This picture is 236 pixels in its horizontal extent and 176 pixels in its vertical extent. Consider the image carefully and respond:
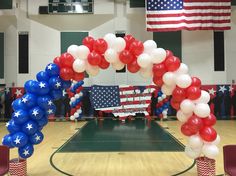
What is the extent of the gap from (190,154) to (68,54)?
2621mm

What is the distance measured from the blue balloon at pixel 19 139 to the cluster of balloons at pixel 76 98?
7.25 m

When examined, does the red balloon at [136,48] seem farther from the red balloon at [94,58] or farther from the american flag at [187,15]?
the american flag at [187,15]

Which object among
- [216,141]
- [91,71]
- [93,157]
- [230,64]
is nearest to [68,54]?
[91,71]

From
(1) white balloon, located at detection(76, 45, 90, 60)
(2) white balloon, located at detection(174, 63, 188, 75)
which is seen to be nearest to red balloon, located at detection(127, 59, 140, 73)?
(2) white balloon, located at detection(174, 63, 188, 75)

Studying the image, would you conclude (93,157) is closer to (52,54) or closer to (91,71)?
(91,71)

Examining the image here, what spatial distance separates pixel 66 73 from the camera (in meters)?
5.21

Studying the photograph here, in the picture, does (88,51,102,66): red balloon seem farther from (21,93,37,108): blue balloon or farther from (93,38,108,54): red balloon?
(21,93,37,108): blue balloon

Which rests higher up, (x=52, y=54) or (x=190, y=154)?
(x=52, y=54)

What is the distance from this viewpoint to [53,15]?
13891 mm

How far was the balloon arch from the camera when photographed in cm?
495

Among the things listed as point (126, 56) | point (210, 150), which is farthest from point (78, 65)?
point (210, 150)

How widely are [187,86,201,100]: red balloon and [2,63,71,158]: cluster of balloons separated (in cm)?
210

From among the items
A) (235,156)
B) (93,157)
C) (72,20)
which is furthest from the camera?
(72,20)

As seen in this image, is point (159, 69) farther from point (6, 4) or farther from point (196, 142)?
point (6, 4)
